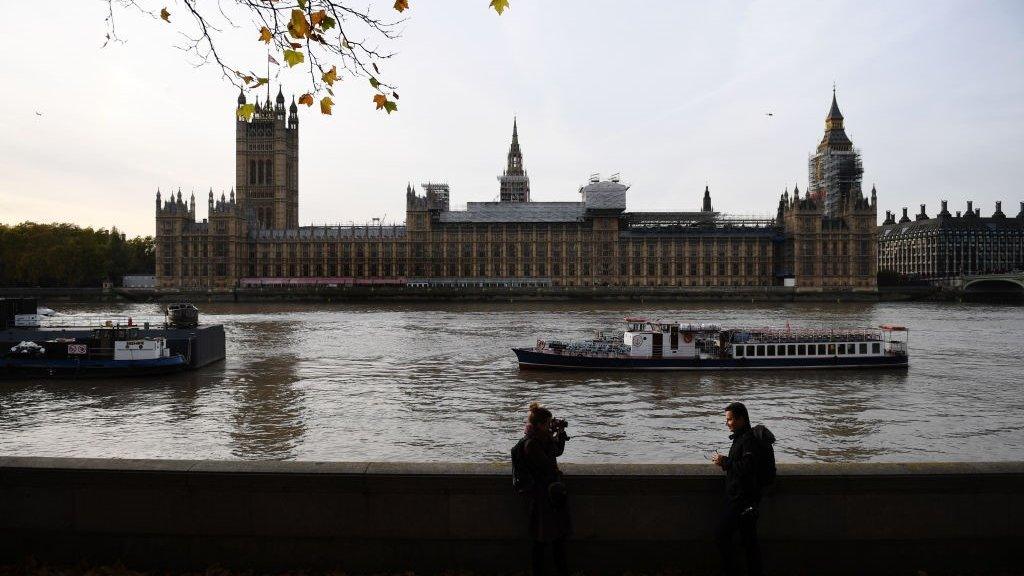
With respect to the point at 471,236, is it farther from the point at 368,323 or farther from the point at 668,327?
the point at 668,327

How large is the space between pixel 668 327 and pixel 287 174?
136 m

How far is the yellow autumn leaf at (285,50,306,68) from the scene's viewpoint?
22.7 ft

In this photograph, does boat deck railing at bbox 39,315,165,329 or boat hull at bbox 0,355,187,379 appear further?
boat deck railing at bbox 39,315,165,329

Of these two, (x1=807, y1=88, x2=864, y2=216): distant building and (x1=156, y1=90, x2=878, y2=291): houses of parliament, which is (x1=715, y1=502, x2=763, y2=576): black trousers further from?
(x1=807, y1=88, x2=864, y2=216): distant building

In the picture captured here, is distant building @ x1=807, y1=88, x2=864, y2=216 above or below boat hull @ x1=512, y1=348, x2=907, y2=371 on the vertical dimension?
above

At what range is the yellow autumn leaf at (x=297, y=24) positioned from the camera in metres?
6.48

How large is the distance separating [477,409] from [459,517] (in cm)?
2002

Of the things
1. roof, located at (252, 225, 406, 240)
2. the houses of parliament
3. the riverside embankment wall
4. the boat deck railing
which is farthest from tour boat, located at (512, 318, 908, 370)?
roof, located at (252, 225, 406, 240)

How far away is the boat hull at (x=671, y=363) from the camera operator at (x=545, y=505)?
30.6 meters

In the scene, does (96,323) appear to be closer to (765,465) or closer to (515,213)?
(765,465)

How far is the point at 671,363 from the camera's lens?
38.4 metres

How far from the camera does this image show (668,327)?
39.8 metres

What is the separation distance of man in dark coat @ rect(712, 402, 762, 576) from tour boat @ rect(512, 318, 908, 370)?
30663 mm

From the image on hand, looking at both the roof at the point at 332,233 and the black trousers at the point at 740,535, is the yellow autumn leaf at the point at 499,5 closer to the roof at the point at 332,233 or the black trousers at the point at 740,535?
the black trousers at the point at 740,535
